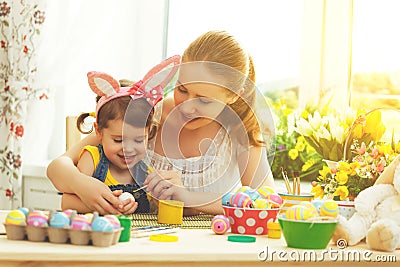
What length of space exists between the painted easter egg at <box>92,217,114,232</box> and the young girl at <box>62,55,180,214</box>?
1.39 ft

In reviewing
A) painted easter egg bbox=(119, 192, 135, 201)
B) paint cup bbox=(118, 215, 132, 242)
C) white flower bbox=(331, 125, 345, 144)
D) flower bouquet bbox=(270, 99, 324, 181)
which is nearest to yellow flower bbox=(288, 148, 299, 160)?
flower bouquet bbox=(270, 99, 324, 181)

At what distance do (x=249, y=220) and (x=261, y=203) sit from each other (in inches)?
2.1

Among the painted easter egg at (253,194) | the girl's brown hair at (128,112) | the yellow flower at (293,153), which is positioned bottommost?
the yellow flower at (293,153)

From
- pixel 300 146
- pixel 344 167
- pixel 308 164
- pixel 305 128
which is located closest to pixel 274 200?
pixel 344 167

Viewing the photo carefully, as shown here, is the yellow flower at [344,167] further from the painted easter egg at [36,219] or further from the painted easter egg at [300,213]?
the painted easter egg at [36,219]

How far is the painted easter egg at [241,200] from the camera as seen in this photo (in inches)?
60.9

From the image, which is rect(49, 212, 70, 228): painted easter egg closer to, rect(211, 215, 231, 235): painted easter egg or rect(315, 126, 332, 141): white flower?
rect(211, 215, 231, 235): painted easter egg

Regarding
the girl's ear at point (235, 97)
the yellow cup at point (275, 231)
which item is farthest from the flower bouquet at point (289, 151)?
the yellow cup at point (275, 231)

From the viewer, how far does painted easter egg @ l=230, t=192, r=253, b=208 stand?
1.55 m

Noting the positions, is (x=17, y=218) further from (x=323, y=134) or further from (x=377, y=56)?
(x=377, y=56)

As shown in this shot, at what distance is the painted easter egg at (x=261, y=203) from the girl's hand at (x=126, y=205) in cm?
33

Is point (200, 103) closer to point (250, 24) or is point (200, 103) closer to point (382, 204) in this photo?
point (382, 204)

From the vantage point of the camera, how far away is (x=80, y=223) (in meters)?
1.29

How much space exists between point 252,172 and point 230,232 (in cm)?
41
